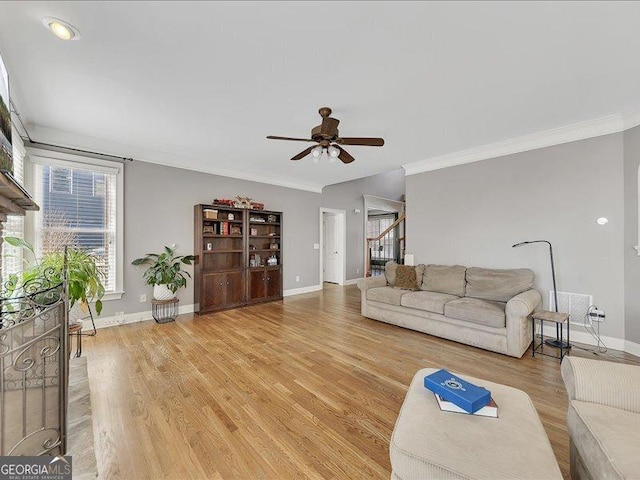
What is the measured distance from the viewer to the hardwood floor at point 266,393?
5.11ft

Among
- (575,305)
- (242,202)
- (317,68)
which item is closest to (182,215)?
(242,202)

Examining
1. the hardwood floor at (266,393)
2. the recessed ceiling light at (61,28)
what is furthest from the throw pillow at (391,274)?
the recessed ceiling light at (61,28)

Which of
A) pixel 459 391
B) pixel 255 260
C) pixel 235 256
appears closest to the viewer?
pixel 459 391

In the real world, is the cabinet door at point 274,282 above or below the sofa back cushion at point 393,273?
below

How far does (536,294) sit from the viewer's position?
10.8ft

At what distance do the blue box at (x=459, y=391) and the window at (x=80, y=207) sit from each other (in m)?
4.34

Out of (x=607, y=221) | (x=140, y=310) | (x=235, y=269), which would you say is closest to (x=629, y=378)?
(x=607, y=221)

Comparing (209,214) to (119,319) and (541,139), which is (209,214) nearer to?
(119,319)

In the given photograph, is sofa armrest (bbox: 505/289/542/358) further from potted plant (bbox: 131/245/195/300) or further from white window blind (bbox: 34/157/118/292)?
white window blind (bbox: 34/157/118/292)

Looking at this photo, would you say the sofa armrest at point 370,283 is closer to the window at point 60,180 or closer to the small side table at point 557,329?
the small side table at point 557,329

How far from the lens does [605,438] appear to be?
1067mm

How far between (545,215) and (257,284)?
183 inches

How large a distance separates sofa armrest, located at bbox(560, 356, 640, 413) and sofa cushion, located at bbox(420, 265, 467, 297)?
251 cm

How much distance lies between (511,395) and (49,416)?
2760 mm
